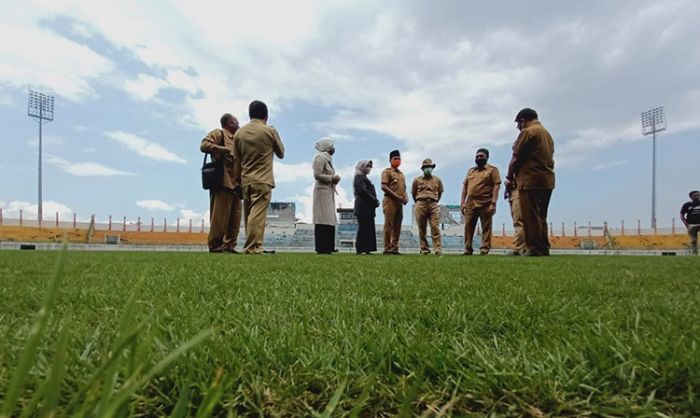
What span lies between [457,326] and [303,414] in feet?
2.43

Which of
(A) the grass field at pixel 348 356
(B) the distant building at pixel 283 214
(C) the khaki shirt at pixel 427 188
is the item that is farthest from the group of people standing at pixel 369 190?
(B) the distant building at pixel 283 214

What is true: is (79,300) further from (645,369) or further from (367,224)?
(367,224)

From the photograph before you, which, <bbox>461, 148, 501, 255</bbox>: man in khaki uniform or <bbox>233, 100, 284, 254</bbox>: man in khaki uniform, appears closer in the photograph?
<bbox>233, 100, 284, 254</bbox>: man in khaki uniform

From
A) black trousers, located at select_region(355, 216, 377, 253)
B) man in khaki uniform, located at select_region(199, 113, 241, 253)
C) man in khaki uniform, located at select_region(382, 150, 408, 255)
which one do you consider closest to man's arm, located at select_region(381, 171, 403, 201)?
man in khaki uniform, located at select_region(382, 150, 408, 255)

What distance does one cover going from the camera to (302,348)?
1.14 meters

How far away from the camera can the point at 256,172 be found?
6.81 meters

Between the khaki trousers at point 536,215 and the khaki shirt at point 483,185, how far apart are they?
1872mm

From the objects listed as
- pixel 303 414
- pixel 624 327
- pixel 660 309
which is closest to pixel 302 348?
pixel 303 414

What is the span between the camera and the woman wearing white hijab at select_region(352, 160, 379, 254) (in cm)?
908

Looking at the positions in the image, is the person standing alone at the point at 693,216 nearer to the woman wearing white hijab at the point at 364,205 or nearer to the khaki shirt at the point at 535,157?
the khaki shirt at the point at 535,157

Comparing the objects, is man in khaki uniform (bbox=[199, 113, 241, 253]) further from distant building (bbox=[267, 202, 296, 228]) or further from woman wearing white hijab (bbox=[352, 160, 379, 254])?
distant building (bbox=[267, 202, 296, 228])

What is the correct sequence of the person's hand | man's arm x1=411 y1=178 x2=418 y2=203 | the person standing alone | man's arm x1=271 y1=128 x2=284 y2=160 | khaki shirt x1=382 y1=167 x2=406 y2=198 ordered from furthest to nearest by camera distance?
the person standing alone
man's arm x1=411 y1=178 x2=418 y2=203
khaki shirt x1=382 y1=167 x2=406 y2=198
the person's hand
man's arm x1=271 y1=128 x2=284 y2=160

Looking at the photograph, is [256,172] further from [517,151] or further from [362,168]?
[517,151]

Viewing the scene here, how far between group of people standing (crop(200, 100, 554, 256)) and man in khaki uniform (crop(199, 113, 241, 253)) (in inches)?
0.6
